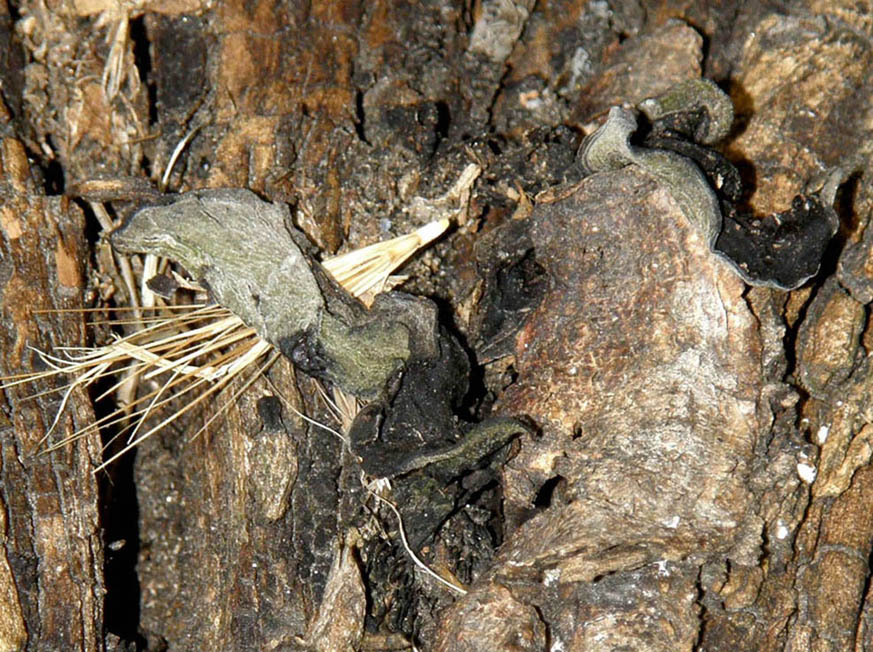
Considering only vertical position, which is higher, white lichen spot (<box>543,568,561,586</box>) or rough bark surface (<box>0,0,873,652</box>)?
rough bark surface (<box>0,0,873,652</box>)

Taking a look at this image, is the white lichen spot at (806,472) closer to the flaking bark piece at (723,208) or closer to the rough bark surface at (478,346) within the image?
the rough bark surface at (478,346)

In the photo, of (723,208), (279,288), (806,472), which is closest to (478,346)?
(279,288)

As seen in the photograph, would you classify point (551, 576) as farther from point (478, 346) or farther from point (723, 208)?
point (723, 208)

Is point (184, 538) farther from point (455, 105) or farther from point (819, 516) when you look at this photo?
point (819, 516)

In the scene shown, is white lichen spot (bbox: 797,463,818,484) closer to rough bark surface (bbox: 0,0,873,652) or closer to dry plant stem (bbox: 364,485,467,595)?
rough bark surface (bbox: 0,0,873,652)

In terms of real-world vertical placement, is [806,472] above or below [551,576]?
above

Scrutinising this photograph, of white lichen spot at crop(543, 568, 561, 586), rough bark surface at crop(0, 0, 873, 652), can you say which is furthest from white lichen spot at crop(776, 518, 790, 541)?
white lichen spot at crop(543, 568, 561, 586)

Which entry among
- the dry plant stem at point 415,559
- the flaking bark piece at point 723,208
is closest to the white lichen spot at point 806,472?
the flaking bark piece at point 723,208
